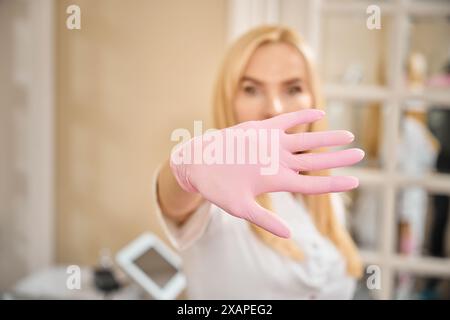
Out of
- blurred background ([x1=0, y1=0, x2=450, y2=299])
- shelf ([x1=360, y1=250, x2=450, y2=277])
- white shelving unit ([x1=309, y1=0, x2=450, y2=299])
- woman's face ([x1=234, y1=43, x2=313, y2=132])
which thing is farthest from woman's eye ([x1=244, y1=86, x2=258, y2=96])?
shelf ([x1=360, y1=250, x2=450, y2=277])

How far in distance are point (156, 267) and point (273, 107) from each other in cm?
38

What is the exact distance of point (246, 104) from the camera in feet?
1.92

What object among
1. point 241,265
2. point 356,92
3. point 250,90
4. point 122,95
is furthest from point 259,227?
point 356,92

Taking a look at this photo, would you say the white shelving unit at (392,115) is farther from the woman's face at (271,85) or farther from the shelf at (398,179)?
the woman's face at (271,85)

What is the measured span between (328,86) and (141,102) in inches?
13.7

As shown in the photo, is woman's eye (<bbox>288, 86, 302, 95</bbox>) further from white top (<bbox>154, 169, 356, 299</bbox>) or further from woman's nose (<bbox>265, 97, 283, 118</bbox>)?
white top (<bbox>154, 169, 356, 299</bbox>)

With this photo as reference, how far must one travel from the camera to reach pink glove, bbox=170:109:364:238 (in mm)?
426

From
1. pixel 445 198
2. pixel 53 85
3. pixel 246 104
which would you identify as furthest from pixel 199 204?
pixel 445 198

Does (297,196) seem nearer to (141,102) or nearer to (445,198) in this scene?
(141,102)

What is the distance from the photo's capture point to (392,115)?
0.88 meters

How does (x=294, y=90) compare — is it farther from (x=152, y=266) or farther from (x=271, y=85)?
(x=152, y=266)

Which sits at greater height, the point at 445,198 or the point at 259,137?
the point at 259,137

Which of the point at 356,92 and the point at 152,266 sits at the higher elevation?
the point at 356,92

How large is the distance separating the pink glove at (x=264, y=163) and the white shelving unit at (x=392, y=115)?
0.42 meters
